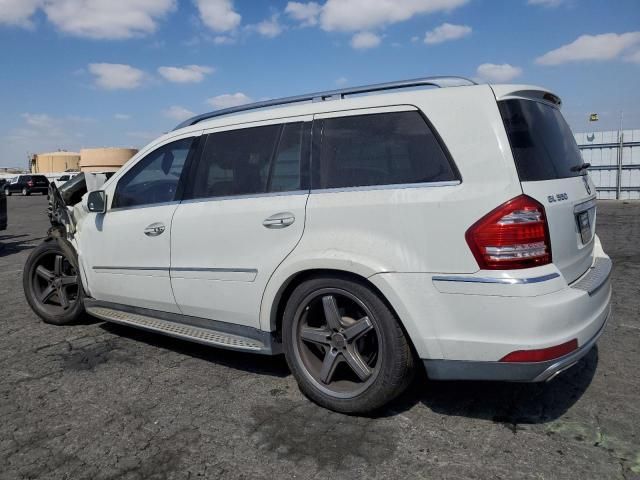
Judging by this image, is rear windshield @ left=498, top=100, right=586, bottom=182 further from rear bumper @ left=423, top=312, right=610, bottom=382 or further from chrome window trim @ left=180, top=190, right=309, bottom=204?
chrome window trim @ left=180, top=190, right=309, bottom=204

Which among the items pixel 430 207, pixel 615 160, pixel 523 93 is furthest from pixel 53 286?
pixel 615 160

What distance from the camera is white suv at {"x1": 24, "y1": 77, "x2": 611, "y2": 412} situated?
2.58 metres

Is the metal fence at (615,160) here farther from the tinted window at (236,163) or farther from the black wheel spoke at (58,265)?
the black wheel spoke at (58,265)

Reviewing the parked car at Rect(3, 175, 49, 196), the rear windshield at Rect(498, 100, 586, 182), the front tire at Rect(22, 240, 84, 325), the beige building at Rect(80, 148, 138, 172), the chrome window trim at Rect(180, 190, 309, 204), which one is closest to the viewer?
the rear windshield at Rect(498, 100, 586, 182)

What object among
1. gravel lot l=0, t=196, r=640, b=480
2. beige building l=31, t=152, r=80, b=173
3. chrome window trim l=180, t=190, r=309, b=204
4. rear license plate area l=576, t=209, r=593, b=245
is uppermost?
beige building l=31, t=152, r=80, b=173

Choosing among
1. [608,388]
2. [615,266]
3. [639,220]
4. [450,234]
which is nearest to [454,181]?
[450,234]

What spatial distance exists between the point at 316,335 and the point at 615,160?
1902 cm

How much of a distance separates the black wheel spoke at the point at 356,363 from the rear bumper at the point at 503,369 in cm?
39

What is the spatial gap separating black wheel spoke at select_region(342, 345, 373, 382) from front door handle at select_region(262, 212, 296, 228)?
0.81 metres

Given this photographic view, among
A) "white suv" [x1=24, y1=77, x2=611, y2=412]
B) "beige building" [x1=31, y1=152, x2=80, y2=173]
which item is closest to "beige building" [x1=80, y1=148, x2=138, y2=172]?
"white suv" [x1=24, y1=77, x2=611, y2=412]

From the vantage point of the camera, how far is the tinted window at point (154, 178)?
156 inches

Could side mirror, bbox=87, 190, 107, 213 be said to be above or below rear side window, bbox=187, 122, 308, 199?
below

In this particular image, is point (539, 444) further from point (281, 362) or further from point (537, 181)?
point (281, 362)

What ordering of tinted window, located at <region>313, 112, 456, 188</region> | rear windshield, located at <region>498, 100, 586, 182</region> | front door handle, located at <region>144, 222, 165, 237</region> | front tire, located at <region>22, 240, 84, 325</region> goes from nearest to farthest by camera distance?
rear windshield, located at <region>498, 100, 586, 182</region>, tinted window, located at <region>313, 112, 456, 188</region>, front door handle, located at <region>144, 222, 165, 237</region>, front tire, located at <region>22, 240, 84, 325</region>
